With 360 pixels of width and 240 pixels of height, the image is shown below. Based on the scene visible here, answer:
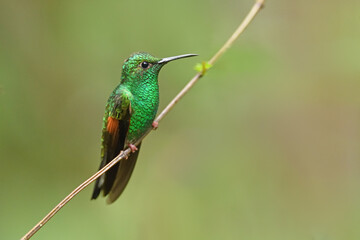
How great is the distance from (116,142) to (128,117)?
17 centimetres

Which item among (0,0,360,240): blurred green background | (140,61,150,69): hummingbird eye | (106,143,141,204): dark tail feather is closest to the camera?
(106,143,141,204): dark tail feather

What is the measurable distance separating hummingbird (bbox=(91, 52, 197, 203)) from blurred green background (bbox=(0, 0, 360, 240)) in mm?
1373

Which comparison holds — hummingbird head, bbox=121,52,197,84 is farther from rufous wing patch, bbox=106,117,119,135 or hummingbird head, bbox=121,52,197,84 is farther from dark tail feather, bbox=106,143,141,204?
dark tail feather, bbox=106,143,141,204

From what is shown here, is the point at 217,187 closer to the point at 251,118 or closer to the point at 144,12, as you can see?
the point at 251,118

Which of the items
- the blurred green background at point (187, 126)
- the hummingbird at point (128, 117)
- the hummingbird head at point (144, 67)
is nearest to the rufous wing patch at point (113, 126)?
the hummingbird at point (128, 117)

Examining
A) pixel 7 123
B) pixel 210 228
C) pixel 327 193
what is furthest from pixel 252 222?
pixel 7 123

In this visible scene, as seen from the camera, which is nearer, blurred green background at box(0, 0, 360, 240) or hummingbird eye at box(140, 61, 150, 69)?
hummingbird eye at box(140, 61, 150, 69)

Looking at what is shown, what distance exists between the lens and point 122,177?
2.99 metres

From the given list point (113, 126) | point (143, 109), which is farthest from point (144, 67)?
point (113, 126)

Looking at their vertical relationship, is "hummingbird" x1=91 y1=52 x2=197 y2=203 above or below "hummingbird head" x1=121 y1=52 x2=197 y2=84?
below

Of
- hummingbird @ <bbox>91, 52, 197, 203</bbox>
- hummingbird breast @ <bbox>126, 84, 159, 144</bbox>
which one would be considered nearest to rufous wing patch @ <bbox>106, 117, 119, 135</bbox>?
hummingbird @ <bbox>91, 52, 197, 203</bbox>

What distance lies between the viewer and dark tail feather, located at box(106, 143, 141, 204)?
296 centimetres

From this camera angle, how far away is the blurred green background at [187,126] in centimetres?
445

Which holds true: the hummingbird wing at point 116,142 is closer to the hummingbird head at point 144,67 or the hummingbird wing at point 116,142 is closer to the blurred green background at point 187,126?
the hummingbird head at point 144,67
